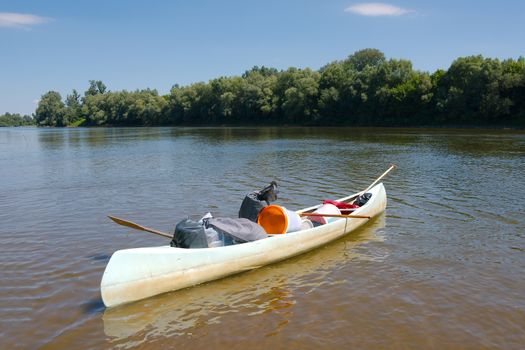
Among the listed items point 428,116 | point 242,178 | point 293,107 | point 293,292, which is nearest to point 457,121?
point 428,116

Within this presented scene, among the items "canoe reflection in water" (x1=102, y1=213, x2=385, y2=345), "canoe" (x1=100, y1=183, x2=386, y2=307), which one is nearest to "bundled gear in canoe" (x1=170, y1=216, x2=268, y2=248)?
Result: "canoe" (x1=100, y1=183, x2=386, y2=307)

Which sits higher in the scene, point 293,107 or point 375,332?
point 293,107

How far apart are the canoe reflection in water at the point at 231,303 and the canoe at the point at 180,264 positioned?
0.48 feet

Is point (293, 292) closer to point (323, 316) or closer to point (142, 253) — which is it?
point (323, 316)

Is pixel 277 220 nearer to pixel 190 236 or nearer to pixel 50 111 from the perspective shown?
pixel 190 236

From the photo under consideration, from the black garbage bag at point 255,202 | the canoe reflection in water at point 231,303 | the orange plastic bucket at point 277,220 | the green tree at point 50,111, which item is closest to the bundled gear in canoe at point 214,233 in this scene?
the orange plastic bucket at point 277,220

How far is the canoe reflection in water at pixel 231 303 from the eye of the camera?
6.31 meters

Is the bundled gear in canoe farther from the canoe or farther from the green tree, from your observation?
the green tree

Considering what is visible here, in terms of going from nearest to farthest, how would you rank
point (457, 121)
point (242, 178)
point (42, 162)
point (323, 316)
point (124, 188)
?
1. point (323, 316)
2. point (124, 188)
3. point (242, 178)
4. point (42, 162)
5. point (457, 121)

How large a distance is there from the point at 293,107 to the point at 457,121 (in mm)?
31104

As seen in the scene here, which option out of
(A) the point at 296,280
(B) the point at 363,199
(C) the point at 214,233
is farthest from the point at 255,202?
(B) the point at 363,199

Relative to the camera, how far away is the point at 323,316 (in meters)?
6.58

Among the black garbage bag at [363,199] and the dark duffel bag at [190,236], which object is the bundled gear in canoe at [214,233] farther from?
the black garbage bag at [363,199]

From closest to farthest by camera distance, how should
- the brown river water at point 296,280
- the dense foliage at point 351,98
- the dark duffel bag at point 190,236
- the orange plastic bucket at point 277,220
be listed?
the brown river water at point 296,280
the dark duffel bag at point 190,236
the orange plastic bucket at point 277,220
the dense foliage at point 351,98
